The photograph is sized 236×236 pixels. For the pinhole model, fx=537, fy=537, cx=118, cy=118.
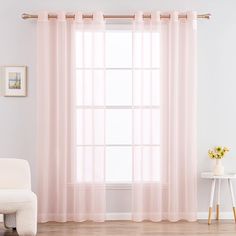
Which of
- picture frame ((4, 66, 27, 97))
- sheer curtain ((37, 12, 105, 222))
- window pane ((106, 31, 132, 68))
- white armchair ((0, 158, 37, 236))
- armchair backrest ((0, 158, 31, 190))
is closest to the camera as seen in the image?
white armchair ((0, 158, 37, 236))

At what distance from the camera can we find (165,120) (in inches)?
244

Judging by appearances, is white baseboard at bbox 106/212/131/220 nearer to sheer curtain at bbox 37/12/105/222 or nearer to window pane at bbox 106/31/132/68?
sheer curtain at bbox 37/12/105/222

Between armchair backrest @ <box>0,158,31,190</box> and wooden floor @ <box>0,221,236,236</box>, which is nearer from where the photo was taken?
wooden floor @ <box>0,221,236,236</box>

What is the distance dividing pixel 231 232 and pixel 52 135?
2245 mm

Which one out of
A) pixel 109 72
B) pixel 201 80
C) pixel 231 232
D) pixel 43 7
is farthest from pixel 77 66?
pixel 231 232

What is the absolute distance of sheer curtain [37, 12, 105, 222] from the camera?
613 cm

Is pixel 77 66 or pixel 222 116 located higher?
pixel 77 66

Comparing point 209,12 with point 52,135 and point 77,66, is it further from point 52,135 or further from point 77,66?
point 52,135

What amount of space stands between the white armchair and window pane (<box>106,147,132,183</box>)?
1037 millimetres

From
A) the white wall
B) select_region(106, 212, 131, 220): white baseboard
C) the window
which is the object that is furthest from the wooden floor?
the window

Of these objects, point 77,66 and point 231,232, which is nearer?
point 231,232

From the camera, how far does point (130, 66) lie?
6.34 metres

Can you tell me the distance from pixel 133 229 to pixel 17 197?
1.35 m

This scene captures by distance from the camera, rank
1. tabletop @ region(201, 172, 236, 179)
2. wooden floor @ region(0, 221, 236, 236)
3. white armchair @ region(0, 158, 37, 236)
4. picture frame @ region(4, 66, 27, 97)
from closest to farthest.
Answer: white armchair @ region(0, 158, 37, 236)
wooden floor @ region(0, 221, 236, 236)
tabletop @ region(201, 172, 236, 179)
picture frame @ region(4, 66, 27, 97)
